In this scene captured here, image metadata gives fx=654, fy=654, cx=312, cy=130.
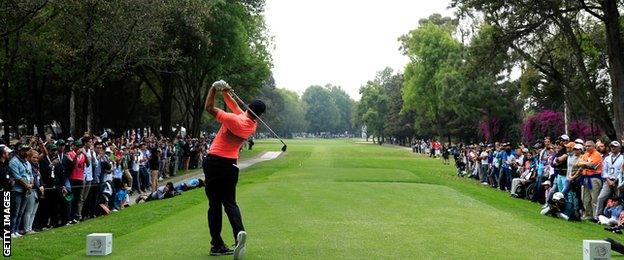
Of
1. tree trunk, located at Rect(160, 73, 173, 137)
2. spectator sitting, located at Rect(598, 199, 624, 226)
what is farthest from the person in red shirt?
tree trunk, located at Rect(160, 73, 173, 137)

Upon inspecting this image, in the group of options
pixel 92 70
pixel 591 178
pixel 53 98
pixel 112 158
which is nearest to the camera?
pixel 591 178

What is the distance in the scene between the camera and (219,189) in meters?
9.77

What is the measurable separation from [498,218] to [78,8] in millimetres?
19176

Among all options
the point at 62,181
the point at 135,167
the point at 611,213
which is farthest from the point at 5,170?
the point at 611,213

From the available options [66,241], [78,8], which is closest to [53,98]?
[78,8]

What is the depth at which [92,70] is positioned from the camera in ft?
97.8

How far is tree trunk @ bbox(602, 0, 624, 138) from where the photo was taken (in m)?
31.3

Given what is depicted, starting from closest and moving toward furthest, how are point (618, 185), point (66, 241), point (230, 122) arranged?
point (230, 122), point (66, 241), point (618, 185)

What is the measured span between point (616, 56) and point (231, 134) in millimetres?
27468

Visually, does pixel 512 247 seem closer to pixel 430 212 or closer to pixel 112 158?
pixel 430 212

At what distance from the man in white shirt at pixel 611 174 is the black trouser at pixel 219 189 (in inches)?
441

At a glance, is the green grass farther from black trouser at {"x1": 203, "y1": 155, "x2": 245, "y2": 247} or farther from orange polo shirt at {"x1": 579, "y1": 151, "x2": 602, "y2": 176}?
orange polo shirt at {"x1": 579, "y1": 151, "x2": 602, "y2": 176}

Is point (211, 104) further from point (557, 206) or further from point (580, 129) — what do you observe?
point (580, 129)

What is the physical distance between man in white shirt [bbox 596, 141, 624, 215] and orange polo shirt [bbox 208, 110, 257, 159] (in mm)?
11148
